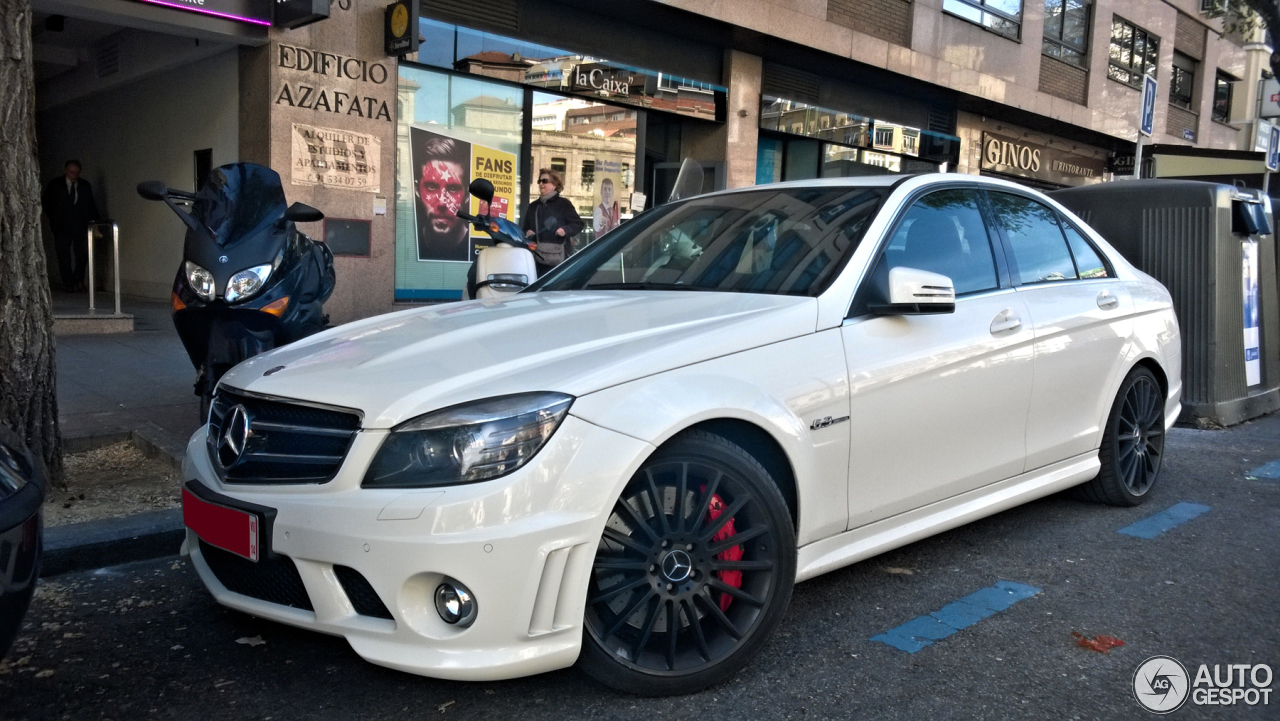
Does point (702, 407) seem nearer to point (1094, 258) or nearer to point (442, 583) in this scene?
point (442, 583)

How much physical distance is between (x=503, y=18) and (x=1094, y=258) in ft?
28.2

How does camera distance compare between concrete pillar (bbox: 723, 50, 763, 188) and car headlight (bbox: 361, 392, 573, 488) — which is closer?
car headlight (bbox: 361, 392, 573, 488)

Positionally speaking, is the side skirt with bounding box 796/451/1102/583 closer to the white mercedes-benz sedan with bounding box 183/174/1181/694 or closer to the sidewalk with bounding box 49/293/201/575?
the white mercedes-benz sedan with bounding box 183/174/1181/694

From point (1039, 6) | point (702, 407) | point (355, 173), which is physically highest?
point (1039, 6)

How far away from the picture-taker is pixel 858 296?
3.39 metres

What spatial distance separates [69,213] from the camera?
14250 mm

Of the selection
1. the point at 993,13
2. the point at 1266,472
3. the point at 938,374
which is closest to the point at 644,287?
the point at 938,374

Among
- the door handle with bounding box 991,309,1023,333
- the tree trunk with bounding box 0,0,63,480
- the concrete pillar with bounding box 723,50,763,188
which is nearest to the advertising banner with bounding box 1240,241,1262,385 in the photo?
the door handle with bounding box 991,309,1023,333

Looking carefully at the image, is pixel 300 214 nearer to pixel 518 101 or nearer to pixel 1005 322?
pixel 1005 322

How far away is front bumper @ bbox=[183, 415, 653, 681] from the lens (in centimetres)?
243

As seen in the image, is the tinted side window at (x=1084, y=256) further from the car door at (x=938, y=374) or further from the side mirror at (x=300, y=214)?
the side mirror at (x=300, y=214)

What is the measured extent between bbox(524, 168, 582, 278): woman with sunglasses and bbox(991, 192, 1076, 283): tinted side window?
16.5 ft

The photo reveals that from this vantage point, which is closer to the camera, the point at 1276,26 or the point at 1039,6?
the point at 1276,26

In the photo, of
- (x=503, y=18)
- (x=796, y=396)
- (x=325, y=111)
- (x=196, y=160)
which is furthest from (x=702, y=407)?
(x=196, y=160)
